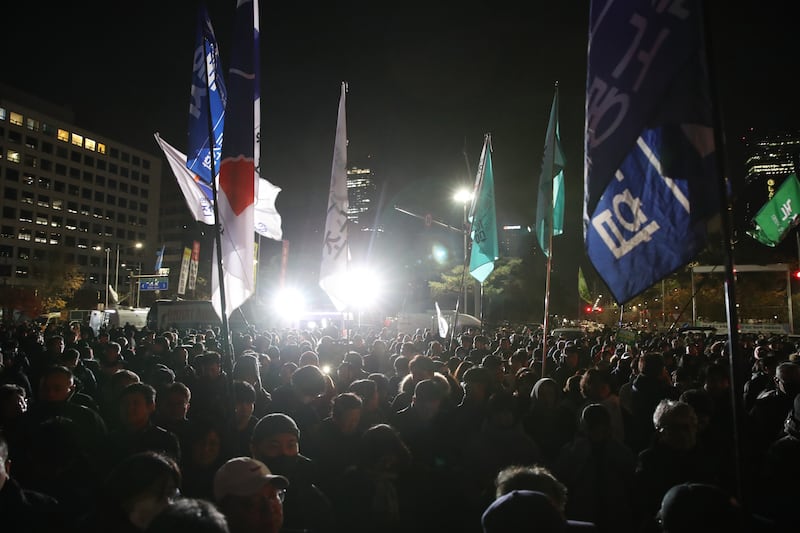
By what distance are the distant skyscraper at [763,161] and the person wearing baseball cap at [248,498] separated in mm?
63596

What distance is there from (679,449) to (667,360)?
9.36m

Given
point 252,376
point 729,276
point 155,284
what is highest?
point 155,284

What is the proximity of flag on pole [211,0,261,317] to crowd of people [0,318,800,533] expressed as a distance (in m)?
1.25

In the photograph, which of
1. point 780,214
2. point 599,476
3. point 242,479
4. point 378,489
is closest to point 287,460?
point 378,489

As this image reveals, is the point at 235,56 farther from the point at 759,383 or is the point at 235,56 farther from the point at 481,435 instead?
the point at 759,383

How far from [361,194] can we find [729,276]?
601 feet

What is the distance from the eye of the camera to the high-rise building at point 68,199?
86500 mm

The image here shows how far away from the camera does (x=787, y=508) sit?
126 inches

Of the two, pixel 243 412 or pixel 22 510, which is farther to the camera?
pixel 243 412

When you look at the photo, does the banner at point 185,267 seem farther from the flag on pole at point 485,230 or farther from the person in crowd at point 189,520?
the person in crowd at point 189,520

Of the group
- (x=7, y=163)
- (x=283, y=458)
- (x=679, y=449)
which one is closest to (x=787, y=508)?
(x=679, y=449)

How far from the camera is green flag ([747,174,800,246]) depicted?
16.6m

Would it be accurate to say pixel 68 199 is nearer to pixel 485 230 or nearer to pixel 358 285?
pixel 358 285

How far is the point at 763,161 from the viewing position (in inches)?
2542
